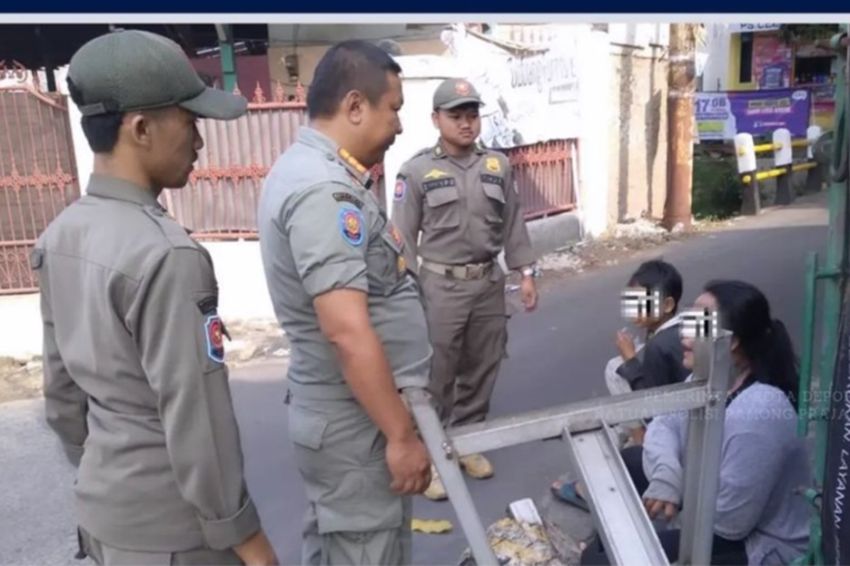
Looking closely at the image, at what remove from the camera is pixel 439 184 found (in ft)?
11.1

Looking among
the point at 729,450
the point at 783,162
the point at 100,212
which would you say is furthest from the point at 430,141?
the point at 783,162

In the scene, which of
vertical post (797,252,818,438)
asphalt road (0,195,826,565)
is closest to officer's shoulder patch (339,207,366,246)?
vertical post (797,252,818,438)

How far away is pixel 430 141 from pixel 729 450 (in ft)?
13.8

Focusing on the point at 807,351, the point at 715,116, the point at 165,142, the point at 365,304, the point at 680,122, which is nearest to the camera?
the point at 165,142

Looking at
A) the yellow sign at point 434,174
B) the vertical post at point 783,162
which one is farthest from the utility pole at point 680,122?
the yellow sign at point 434,174

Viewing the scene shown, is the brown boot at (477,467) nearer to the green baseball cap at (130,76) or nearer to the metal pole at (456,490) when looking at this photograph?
the metal pole at (456,490)

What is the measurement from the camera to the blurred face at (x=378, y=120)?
73.2 inches

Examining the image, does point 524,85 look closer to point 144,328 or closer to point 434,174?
point 434,174

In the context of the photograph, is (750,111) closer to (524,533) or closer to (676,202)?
(676,202)

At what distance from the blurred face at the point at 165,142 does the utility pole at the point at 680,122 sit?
25.2 feet

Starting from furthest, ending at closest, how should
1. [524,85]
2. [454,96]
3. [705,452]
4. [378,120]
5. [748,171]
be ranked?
[748,171], [524,85], [454,96], [378,120], [705,452]

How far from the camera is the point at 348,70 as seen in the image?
6.02 ft

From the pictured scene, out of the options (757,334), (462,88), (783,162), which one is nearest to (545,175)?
(783,162)

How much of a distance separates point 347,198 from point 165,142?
0.42 m
